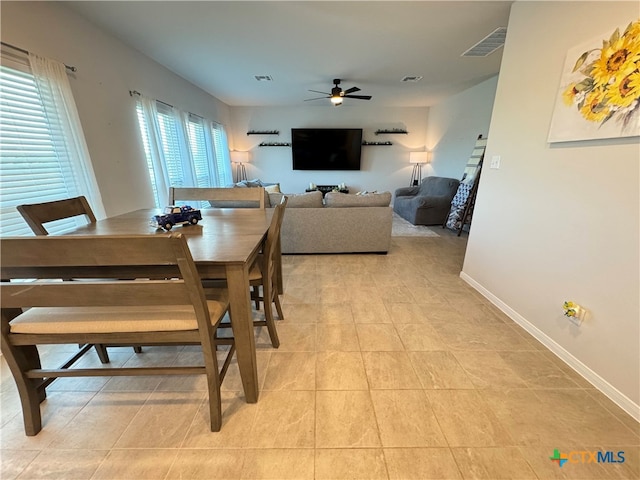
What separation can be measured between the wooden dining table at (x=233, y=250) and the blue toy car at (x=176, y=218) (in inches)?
1.4

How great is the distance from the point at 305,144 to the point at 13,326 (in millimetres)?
5975

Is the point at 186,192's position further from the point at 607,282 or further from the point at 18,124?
the point at 607,282

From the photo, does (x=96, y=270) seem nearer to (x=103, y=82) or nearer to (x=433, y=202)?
(x=103, y=82)

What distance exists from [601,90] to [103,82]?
151 inches

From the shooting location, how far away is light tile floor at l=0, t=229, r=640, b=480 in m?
1.03

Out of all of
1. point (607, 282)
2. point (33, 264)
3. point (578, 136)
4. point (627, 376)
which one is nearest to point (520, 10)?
point (578, 136)

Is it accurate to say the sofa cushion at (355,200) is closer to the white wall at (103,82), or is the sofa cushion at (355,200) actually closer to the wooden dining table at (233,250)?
the wooden dining table at (233,250)

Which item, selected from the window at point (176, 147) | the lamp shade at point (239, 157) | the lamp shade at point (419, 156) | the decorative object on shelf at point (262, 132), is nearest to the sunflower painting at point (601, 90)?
the window at point (176, 147)

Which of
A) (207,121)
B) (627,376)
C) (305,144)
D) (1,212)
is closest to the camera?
(627,376)

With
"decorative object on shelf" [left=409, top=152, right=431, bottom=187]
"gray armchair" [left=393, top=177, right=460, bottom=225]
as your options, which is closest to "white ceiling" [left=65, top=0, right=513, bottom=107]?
"gray armchair" [left=393, top=177, right=460, bottom=225]

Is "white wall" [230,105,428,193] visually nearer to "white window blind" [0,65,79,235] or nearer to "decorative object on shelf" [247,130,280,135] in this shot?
"decorative object on shelf" [247,130,280,135]

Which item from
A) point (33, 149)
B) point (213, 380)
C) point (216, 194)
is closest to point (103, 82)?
point (33, 149)

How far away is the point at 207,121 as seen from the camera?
4723mm

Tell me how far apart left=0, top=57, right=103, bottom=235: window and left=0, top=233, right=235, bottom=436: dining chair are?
4.02ft
